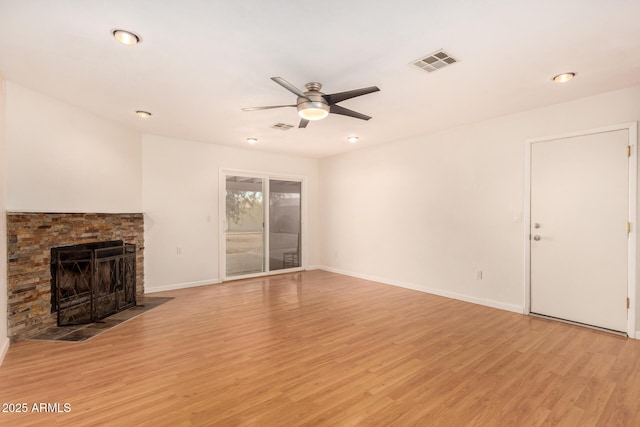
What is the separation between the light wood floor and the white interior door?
313 millimetres

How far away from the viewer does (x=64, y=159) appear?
3771mm

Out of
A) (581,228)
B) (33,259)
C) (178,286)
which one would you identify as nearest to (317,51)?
(581,228)

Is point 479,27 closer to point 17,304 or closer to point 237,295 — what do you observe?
point 237,295

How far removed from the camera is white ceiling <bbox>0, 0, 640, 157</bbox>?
6.68ft

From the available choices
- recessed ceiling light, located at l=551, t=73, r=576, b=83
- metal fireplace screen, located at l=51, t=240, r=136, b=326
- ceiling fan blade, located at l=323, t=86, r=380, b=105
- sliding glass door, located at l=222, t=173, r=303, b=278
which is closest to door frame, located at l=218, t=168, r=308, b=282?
sliding glass door, located at l=222, t=173, r=303, b=278

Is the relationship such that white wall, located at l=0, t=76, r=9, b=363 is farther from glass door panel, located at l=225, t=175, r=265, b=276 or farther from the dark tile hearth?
glass door panel, located at l=225, t=175, r=265, b=276

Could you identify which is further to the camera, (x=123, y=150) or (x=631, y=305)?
(x=123, y=150)

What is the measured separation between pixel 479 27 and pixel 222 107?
2.88m

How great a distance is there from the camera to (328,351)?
9.82 ft

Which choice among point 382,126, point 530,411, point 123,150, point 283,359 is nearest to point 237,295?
point 283,359

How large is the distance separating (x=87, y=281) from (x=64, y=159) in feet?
4.99

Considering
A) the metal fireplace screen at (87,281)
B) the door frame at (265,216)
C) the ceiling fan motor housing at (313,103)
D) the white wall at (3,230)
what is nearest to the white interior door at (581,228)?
the ceiling fan motor housing at (313,103)

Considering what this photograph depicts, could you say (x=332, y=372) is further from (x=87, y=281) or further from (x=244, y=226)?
(x=244, y=226)

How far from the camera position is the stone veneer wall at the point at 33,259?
3.19 metres
